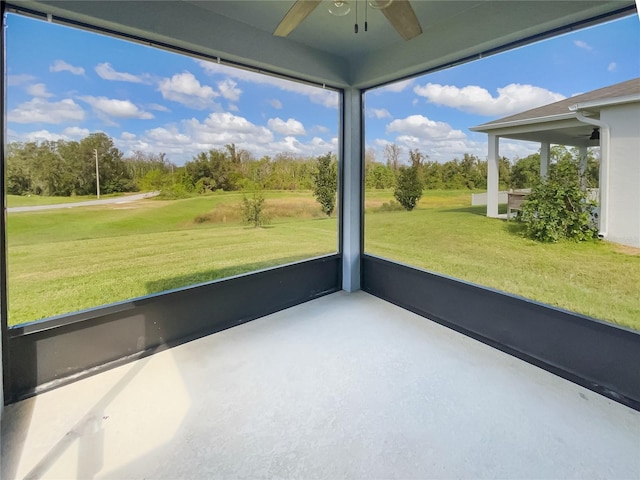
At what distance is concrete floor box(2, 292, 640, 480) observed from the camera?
1.42 meters

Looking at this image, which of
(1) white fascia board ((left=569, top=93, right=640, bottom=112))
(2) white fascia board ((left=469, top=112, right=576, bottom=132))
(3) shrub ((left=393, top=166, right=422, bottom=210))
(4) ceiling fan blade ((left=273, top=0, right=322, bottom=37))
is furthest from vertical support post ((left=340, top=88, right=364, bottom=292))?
(1) white fascia board ((left=569, top=93, right=640, bottom=112))

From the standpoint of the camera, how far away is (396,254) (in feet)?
12.1

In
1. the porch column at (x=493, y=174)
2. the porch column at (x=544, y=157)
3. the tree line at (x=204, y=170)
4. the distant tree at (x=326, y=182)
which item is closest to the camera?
the tree line at (x=204, y=170)

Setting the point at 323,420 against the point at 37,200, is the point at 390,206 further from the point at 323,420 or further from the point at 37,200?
the point at 37,200

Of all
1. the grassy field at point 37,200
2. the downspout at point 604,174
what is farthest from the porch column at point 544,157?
the grassy field at point 37,200

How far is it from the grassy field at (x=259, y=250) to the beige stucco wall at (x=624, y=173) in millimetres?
141

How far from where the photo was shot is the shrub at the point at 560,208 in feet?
7.66

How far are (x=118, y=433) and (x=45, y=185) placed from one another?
5.24 ft

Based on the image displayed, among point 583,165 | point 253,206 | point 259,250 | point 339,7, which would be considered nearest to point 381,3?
point 339,7

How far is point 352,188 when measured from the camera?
3588 mm

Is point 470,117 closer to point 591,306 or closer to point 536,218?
point 536,218

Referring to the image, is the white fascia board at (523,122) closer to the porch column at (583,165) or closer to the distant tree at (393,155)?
the porch column at (583,165)

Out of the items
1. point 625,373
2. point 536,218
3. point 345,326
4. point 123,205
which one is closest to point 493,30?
point 536,218

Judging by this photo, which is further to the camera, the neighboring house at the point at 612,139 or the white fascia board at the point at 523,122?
the white fascia board at the point at 523,122
